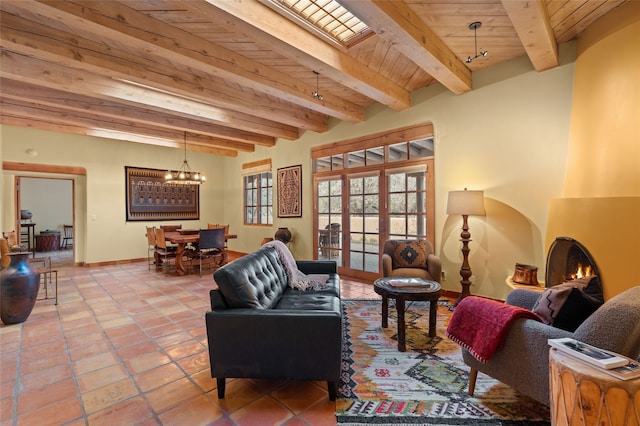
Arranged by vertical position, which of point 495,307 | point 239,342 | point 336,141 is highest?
point 336,141

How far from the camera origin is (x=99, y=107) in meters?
4.32

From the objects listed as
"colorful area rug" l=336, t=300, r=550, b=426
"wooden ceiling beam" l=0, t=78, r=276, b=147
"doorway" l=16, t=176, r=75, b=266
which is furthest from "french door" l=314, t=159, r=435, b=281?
"doorway" l=16, t=176, r=75, b=266

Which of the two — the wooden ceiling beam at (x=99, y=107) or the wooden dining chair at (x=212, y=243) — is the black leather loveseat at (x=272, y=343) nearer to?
the wooden dining chair at (x=212, y=243)

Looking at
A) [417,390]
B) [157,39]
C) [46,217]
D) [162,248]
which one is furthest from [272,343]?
[46,217]

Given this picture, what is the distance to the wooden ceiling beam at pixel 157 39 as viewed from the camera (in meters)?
2.21

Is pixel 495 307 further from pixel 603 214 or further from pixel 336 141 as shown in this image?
pixel 336 141

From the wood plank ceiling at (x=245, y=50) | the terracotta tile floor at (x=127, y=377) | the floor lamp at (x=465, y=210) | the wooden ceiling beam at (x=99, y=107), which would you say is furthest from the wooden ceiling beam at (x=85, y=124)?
the floor lamp at (x=465, y=210)

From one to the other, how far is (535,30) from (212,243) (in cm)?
541

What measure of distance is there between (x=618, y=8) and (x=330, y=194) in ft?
13.3

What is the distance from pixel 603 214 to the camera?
211cm

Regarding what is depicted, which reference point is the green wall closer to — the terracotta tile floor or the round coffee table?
the round coffee table

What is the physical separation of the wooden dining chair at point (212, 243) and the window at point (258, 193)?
4.87 ft

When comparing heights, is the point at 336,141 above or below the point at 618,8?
below

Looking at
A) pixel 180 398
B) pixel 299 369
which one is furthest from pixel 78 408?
pixel 299 369
